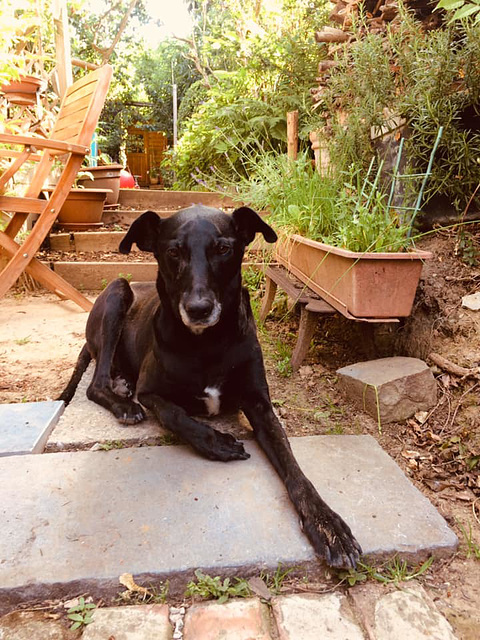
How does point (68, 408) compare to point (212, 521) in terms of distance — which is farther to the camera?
point (68, 408)

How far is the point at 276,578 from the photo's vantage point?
1.20 meters

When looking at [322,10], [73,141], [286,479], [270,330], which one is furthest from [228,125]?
[286,479]

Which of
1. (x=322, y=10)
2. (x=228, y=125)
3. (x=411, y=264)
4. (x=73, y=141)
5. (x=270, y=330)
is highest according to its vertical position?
(x=322, y=10)

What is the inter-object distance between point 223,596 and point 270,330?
2.36 m

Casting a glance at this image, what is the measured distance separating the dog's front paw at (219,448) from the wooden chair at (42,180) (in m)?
2.44

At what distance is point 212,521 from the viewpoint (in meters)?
1.36

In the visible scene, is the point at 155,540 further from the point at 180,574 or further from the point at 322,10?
the point at 322,10

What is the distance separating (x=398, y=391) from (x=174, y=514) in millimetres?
1142

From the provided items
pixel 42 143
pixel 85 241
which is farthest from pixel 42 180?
pixel 85 241

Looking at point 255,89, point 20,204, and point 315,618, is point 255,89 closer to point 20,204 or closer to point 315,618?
point 20,204

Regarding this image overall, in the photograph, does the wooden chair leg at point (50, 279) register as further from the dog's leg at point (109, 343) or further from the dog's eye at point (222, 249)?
the dog's eye at point (222, 249)

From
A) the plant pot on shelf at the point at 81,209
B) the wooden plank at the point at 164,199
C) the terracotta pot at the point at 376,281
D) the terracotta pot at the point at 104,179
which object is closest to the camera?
the terracotta pot at the point at 376,281

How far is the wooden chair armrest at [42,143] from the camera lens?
9.85 ft

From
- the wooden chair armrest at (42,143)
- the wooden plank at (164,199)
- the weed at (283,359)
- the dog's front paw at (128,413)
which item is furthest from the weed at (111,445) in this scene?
the wooden plank at (164,199)
